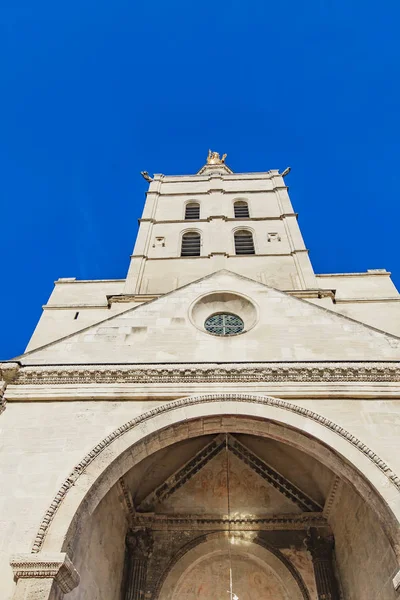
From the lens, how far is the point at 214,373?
9.66 metres

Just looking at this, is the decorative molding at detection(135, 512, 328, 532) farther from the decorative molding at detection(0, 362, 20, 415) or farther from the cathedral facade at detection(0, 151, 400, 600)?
the decorative molding at detection(0, 362, 20, 415)

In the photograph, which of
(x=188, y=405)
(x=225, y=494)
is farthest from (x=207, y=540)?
(x=188, y=405)

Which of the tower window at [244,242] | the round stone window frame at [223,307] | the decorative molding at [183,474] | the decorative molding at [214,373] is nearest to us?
the decorative molding at [214,373]

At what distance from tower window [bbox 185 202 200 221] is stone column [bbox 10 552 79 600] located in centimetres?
1805

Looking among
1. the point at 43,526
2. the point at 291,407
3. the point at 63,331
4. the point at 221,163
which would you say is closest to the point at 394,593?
the point at 291,407

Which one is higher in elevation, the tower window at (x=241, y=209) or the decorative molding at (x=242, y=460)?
the tower window at (x=241, y=209)

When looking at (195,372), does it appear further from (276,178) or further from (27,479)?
(276,178)

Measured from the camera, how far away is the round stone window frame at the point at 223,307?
38.9ft

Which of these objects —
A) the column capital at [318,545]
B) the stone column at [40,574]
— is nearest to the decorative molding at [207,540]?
the column capital at [318,545]

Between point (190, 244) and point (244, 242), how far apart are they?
7.97ft

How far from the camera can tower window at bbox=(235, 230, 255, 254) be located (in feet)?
65.9

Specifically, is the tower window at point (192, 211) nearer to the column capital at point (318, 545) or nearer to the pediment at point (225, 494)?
the pediment at point (225, 494)

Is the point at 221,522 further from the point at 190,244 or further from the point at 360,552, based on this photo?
the point at 190,244

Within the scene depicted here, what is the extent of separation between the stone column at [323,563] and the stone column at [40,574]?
6296 millimetres
